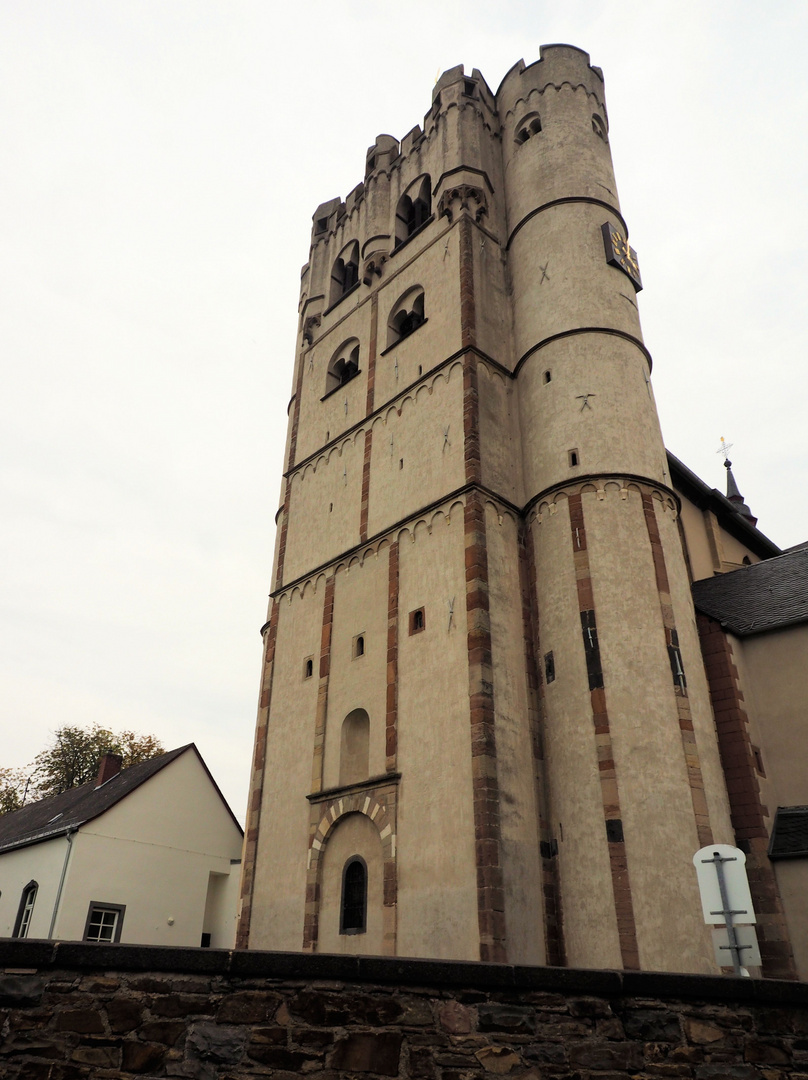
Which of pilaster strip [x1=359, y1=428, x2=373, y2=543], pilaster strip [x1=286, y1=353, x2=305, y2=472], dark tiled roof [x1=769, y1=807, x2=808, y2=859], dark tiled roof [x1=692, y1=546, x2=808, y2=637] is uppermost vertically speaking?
pilaster strip [x1=286, y1=353, x2=305, y2=472]

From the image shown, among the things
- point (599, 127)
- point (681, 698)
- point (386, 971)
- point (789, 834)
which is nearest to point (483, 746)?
point (681, 698)

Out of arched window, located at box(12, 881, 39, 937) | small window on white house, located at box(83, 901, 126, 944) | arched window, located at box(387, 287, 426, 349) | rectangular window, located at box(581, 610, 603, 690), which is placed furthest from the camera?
arched window, located at box(387, 287, 426, 349)

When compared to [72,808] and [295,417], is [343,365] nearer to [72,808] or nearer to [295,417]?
[295,417]

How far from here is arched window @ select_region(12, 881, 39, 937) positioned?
74.1 feet

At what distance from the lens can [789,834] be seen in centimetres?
1471

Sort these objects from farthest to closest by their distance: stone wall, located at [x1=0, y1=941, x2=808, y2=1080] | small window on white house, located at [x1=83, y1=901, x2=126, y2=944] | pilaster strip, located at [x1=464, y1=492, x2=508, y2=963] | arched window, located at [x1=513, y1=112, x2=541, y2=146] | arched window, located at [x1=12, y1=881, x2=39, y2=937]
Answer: arched window, located at [x1=513, y1=112, x2=541, y2=146], arched window, located at [x1=12, y1=881, x2=39, y2=937], small window on white house, located at [x1=83, y1=901, x2=126, y2=944], pilaster strip, located at [x1=464, y1=492, x2=508, y2=963], stone wall, located at [x1=0, y1=941, x2=808, y2=1080]

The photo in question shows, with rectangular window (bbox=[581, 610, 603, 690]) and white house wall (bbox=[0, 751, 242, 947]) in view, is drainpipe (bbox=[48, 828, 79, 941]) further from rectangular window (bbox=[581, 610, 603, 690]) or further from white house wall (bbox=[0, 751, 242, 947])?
rectangular window (bbox=[581, 610, 603, 690])

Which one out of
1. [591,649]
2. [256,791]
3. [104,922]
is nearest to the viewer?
[591,649]

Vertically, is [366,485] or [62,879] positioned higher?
[366,485]

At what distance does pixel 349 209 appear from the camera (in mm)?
29375

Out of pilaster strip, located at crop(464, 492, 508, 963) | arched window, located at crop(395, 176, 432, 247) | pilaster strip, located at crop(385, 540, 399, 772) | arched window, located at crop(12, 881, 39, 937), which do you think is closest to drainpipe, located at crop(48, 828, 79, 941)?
arched window, located at crop(12, 881, 39, 937)

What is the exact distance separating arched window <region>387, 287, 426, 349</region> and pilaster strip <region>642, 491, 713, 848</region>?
9.26 metres

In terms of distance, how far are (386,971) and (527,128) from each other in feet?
80.0

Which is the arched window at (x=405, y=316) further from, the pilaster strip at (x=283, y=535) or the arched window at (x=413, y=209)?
the pilaster strip at (x=283, y=535)
